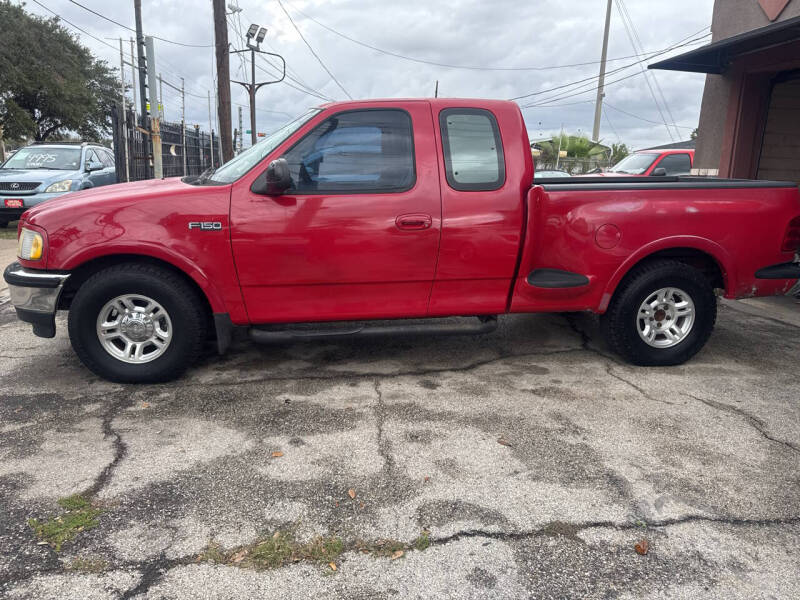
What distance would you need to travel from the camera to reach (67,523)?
2.64m

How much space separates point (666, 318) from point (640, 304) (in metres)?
0.30

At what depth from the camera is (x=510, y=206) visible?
4.21 meters

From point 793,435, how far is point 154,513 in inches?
144

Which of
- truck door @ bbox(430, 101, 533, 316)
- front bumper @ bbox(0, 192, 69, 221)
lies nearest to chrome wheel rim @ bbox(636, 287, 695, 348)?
truck door @ bbox(430, 101, 533, 316)

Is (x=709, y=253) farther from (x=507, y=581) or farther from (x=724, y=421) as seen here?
(x=507, y=581)

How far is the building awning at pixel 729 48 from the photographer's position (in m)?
7.10

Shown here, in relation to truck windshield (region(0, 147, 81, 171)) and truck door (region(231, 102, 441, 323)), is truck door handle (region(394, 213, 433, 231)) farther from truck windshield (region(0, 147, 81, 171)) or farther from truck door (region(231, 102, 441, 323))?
truck windshield (region(0, 147, 81, 171))

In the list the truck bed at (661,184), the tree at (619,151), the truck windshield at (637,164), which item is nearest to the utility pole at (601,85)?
the tree at (619,151)

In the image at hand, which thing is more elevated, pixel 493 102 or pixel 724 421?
pixel 493 102

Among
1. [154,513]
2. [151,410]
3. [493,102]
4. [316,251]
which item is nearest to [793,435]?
[493,102]

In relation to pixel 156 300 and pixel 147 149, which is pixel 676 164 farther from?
pixel 147 149

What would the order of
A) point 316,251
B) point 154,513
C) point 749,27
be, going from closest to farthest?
1. point 154,513
2. point 316,251
3. point 749,27

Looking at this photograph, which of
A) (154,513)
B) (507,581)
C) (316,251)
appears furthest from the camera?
(316,251)

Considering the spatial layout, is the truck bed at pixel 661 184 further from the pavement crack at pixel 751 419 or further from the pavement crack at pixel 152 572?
the pavement crack at pixel 152 572
